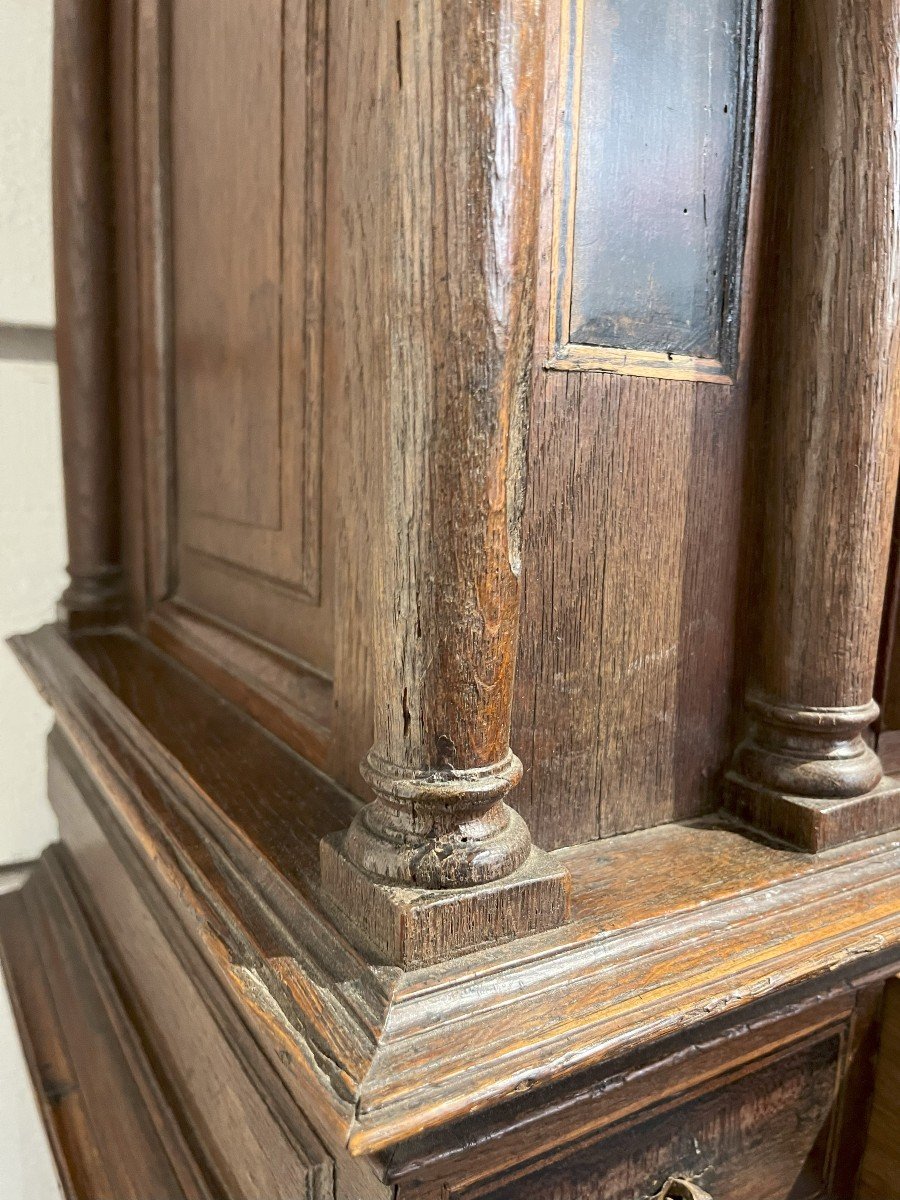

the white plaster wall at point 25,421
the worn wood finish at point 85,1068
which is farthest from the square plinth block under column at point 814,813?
the white plaster wall at point 25,421

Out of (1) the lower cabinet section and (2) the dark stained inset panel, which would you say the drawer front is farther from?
(2) the dark stained inset panel

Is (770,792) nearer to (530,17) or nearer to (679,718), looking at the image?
(679,718)

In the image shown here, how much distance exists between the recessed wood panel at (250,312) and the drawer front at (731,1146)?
16.5 inches

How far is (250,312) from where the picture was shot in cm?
90

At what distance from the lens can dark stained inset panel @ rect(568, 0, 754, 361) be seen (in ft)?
1.88

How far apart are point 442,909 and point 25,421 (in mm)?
1271

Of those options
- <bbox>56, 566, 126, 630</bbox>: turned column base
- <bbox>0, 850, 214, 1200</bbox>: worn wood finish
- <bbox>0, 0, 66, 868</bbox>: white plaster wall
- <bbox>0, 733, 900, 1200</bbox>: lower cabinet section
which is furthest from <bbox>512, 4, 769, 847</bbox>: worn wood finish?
<bbox>0, 0, 66, 868</bbox>: white plaster wall

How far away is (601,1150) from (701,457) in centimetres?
45

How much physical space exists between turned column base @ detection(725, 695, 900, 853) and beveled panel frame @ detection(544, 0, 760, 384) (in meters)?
0.26

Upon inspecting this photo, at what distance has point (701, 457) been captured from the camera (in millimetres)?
649

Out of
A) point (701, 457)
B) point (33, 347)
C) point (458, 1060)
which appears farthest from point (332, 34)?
point (33, 347)

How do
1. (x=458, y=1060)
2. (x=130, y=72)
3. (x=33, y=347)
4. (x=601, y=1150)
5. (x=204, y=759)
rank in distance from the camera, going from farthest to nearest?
(x=33, y=347) < (x=130, y=72) < (x=204, y=759) < (x=601, y=1150) < (x=458, y=1060)

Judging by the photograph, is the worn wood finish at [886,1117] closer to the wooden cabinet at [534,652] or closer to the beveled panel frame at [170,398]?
the wooden cabinet at [534,652]

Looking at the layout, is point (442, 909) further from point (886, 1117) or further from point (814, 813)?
point (886, 1117)
